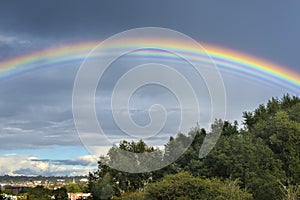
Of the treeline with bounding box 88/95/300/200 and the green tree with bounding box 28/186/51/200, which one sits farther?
the green tree with bounding box 28/186/51/200

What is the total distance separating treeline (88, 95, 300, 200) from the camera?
78.7ft

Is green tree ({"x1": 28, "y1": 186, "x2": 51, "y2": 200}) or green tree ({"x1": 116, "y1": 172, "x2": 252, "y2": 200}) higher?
green tree ({"x1": 28, "y1": 186, "x2": 51, "y2": 200})

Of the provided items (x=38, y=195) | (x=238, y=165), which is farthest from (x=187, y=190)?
(x=38, y=195)

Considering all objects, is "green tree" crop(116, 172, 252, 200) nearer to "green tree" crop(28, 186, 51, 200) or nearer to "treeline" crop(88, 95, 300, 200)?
"treeline" crop(88, 95, 300, 200)

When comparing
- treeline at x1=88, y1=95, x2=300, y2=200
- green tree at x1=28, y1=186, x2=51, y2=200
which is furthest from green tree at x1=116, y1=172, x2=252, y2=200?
green tree at x1=28, y1=186, x2=51, y2=200

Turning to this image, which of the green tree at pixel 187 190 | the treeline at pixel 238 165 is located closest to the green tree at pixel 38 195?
the treeline at pixel 238 165

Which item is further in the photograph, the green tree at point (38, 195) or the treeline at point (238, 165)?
the green tree at point (38, 195)

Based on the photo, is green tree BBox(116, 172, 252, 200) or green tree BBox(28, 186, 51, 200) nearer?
green tree BBox(116, 172, 252, 200)

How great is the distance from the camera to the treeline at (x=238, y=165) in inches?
944

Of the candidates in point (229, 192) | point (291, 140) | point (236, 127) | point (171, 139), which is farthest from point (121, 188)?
point (229, 192)

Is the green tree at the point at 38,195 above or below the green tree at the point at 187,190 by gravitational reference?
above

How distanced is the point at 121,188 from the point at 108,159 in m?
6.19

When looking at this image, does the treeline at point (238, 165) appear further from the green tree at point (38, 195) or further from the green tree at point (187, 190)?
the green tree at point (38, 195)

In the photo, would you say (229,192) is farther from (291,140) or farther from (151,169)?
(151,169)
